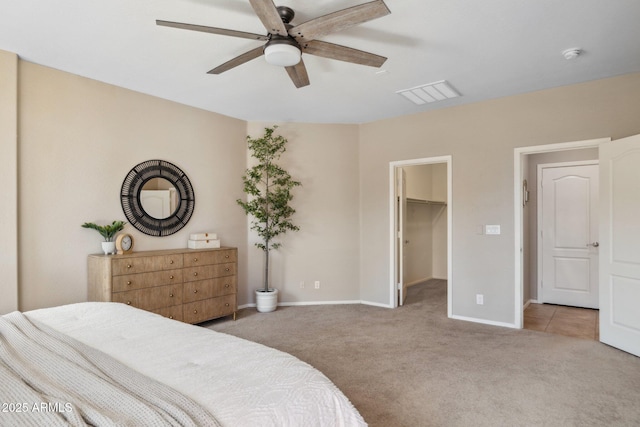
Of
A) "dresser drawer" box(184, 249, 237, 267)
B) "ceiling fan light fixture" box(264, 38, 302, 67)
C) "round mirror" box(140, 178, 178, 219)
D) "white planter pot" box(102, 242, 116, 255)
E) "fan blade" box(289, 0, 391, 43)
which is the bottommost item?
"dresser drawer" box(184, 249, 237, 267)

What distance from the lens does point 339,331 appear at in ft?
13.2

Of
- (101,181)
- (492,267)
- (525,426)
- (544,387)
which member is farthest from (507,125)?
(101,181)

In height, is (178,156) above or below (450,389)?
above

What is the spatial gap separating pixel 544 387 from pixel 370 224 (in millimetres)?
3077

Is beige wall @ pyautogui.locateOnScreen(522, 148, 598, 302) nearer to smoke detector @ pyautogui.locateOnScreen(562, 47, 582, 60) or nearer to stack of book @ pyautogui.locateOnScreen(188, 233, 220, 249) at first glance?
smoke detector @ pyautogui.locateOnScreen(562, 47, 582, 60)

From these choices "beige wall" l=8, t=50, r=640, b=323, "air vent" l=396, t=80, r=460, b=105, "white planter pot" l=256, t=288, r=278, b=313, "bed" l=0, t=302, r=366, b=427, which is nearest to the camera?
"bed" l=0, t=302, r=366, b=427

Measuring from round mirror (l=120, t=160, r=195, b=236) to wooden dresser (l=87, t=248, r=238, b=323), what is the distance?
0.36 metres

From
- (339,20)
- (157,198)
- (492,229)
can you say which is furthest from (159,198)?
(492,229)

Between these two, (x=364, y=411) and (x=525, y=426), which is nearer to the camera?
(x=525, y=426)

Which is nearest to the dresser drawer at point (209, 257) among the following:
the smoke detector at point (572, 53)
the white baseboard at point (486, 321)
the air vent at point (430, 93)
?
the air vent at point (430, 93)

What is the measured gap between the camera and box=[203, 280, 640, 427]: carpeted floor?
231 cm

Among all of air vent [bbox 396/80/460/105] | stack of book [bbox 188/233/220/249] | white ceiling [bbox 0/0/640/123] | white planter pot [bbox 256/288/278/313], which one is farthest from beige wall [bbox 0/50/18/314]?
air vent [bbox 396/80/460/105]

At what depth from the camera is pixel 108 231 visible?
363cm

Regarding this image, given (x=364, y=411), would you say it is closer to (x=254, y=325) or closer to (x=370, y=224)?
(x=254, y=325)
